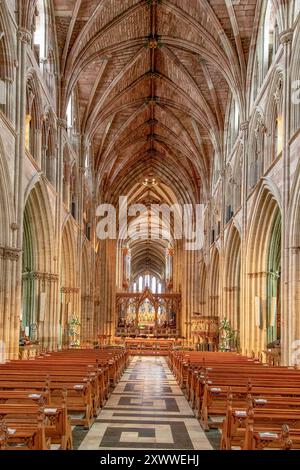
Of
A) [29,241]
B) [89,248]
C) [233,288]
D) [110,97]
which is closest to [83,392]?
[29,241]

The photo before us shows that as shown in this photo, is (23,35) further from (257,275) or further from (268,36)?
(257,275)

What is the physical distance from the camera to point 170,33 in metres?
34.1

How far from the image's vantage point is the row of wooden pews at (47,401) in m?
7.53

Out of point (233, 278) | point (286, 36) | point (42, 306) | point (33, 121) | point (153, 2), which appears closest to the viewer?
point (286, 36)

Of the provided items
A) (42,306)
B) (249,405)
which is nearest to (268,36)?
(42,306)

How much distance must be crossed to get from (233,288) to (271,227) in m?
10.0

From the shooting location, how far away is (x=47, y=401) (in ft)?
34.5

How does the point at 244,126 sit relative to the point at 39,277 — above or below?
above

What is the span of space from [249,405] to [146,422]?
18.5ft

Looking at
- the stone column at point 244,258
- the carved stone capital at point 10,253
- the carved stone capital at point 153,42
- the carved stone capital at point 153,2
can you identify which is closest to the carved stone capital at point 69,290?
the stone column at point 244,258

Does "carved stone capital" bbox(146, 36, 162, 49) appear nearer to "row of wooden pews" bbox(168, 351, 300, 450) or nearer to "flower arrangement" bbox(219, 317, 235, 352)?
"flower arrangement" bbox(219, 317, 235, 352)

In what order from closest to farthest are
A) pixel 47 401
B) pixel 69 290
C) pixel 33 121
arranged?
pixel 47 401, pixel 33 121, pixel 69 290

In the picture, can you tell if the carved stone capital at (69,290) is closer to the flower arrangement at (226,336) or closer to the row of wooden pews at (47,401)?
the flower arrangement at (226,336)

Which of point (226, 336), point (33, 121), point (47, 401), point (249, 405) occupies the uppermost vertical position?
point (33, 121)
